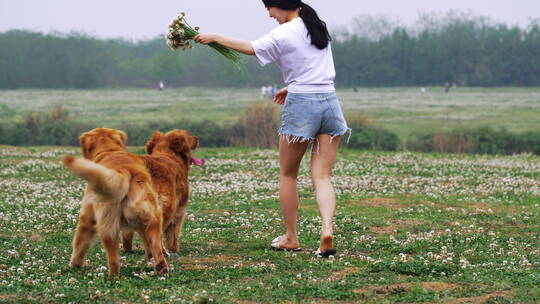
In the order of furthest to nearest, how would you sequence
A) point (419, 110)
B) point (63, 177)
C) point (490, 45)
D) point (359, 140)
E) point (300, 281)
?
point (490, 45), point (419, 110), point (359, 140), point (63, 177), point (300, 281)

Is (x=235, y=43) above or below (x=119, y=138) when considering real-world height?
above

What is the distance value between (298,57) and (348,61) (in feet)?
257

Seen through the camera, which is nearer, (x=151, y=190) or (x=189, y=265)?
(x=151, y=190)

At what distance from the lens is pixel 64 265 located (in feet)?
23.4

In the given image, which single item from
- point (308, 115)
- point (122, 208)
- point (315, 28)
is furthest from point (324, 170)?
point (122, 208)

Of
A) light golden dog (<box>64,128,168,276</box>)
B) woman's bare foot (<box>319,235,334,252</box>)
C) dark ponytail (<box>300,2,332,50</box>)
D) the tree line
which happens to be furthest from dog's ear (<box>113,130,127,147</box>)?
the tree line

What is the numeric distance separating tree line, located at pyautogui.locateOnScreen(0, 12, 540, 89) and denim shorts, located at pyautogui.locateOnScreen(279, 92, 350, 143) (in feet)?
214

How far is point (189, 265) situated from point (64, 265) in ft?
4.02

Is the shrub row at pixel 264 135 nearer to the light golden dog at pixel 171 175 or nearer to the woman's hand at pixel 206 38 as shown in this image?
the light golden dog at pixel 171 175

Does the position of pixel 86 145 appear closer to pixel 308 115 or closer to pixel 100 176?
Answer: pixel 100 176

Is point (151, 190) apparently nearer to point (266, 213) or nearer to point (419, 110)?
point (266, 213)

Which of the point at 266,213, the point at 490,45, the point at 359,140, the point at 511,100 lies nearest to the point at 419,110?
the point at 511,100

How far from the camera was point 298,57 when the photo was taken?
735 centimetres

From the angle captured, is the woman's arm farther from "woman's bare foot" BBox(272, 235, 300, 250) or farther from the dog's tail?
"woman's bare foot" BBox(272, 235, 300, 250)
